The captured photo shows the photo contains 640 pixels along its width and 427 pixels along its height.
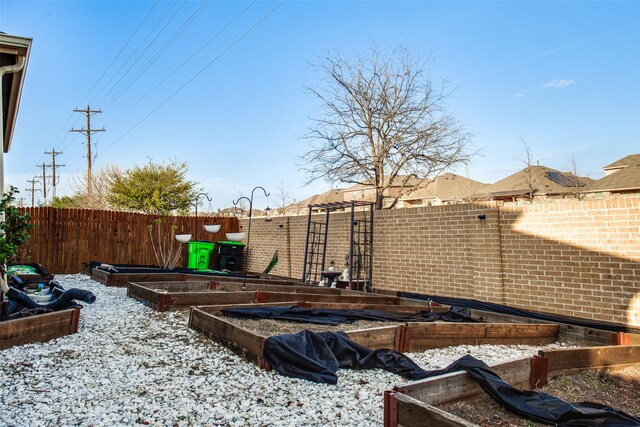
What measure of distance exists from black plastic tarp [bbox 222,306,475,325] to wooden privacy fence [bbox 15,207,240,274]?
8.27 meters

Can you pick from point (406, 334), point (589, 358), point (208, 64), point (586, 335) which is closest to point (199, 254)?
point (208, 64)

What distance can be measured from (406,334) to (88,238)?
1084cm

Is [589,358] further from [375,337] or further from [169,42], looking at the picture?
[169,42]

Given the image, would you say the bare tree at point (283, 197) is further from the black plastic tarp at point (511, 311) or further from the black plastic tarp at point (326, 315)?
the black plastic tarp at point (326, 315)

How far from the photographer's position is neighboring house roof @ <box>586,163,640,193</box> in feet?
66.9

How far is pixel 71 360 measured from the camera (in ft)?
12.7

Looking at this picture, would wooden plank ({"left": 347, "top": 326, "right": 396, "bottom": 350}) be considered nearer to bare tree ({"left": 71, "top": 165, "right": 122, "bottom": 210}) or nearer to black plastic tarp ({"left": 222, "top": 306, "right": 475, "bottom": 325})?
black plastic tarp ({"left": 222, "top": 306, "right": 475, "bottom": 325})

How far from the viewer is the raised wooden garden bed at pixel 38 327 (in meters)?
4.11

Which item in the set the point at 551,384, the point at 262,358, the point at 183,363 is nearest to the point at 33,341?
the point at 183,363

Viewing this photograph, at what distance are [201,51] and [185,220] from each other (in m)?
6.61

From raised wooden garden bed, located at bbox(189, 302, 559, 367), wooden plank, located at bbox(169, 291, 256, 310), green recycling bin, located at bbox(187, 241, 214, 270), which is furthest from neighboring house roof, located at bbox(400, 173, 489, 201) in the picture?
raised wooden garden bed, located at bbox(189, 302, 559, 367)

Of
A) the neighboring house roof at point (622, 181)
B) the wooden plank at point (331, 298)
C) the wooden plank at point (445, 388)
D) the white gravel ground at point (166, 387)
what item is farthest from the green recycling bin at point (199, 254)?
the neighboring house roof at point (622, 181)

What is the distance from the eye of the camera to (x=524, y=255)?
6984mm

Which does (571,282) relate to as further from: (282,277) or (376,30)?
(376,30)
